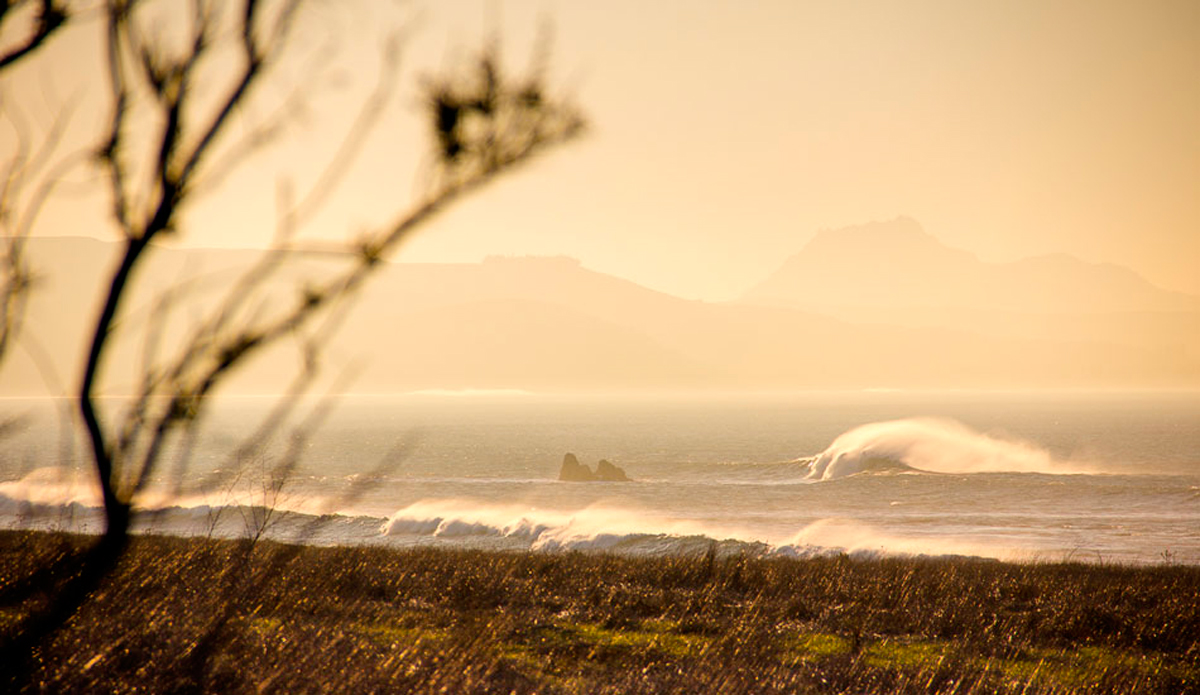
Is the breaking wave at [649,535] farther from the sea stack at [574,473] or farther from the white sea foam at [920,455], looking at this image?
the white sea foam at [920,455]

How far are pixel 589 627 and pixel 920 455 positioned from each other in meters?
65.3

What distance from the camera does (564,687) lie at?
7797 millimetres

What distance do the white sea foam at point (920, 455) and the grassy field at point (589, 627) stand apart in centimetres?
4856

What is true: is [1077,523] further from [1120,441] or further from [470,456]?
[1120,441]

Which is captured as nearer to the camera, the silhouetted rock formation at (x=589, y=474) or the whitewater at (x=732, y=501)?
the whitewater at (x=732, y=501)

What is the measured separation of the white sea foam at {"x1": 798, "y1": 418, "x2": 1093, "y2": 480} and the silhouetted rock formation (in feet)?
50.0

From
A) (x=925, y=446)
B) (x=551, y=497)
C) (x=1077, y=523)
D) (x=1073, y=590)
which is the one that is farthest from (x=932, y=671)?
(x=925, y=446)

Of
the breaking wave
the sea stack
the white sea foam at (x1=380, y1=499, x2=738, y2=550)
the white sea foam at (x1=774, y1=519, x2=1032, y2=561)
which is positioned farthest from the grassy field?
the sea stack

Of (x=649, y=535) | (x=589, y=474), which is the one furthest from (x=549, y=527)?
(x=589, y=474)

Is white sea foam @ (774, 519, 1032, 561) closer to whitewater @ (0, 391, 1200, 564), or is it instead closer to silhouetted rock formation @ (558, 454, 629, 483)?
whitewater @ (0, 391, 1200, 564)

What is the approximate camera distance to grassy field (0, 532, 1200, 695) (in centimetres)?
707

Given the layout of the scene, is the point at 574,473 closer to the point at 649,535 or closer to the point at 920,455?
the point at 649,535

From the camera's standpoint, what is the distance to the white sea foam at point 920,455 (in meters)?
65.4

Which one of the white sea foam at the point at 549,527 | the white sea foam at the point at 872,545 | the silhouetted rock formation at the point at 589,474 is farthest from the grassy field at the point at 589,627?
the silhouetted rock formation at the point at 589,474
